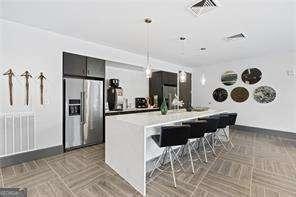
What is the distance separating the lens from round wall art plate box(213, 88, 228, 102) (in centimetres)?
629

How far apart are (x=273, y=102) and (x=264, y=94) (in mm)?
336

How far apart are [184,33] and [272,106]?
3.87 m

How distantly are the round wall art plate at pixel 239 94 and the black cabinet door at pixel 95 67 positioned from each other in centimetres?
454

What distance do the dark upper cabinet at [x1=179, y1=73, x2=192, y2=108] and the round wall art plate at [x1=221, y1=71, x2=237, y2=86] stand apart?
1.42 meters

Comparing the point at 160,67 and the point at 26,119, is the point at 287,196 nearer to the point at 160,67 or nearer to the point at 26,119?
the point at 26,119

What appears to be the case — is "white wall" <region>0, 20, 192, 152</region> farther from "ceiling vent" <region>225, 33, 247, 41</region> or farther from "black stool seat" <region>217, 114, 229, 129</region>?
"black stool seat" <region>217, 114, 229, 129</region>

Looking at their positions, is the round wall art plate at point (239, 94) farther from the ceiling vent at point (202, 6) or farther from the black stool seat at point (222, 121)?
the ceiling vent at point (202, 6)

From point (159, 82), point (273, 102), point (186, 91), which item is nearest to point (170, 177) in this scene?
point (159, 82)

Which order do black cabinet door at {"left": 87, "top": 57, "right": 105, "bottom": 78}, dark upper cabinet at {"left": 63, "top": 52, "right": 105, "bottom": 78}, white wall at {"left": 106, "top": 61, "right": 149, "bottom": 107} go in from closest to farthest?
dark upper cabinet at {"left": 63, "top": 52, "right": 105, "bottom": 78} < black cabinet door at {"left": 87, "top": 57, "right": 105, "bottom": 78} < white wall at {"left": 106, "top": 61, "right": 149, "bottom": 107}

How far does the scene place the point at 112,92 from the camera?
4848 millimetres

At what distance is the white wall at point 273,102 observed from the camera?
488cm

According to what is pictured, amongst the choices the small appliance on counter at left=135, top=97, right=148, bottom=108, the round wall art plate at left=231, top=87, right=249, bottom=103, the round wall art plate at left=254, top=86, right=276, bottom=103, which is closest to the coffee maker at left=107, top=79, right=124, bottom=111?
the small appliance on counter at left=135, top=97, right=148, bottom=108

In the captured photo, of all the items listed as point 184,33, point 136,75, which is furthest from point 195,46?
point 136,75

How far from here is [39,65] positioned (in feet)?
10.6
